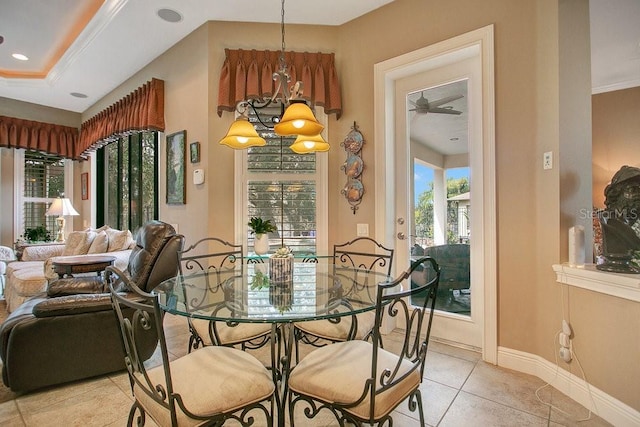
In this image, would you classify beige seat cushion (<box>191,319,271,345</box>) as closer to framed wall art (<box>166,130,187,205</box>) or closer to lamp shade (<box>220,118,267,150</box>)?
lamp shade (<box>220,118,267,150</box>)

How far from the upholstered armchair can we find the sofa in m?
1.27

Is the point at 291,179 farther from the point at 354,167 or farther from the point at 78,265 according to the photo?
the point at 78,265

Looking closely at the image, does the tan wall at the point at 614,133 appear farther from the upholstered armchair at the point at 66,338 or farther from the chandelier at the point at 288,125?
the upholstered armchair at the point at 66,338

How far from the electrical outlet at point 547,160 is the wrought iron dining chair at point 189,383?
2.09 m

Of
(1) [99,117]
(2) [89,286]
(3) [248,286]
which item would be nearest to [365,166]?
(3) [248,286]

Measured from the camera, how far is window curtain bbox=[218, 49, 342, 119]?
300cm

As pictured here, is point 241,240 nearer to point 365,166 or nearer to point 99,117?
→ point 365,166

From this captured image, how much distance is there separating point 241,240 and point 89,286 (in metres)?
→ 1.27

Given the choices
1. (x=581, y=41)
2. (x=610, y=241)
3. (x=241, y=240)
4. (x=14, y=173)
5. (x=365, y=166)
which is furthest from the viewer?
(x=14, y=173)

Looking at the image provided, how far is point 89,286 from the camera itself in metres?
2.45

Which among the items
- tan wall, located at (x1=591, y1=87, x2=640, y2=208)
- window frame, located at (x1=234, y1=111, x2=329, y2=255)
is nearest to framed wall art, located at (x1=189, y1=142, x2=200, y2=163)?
window frame, located at (x1=234, y1=111, x2=329, y2=255)

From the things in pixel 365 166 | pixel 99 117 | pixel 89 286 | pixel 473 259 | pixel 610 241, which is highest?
pixel 99 117

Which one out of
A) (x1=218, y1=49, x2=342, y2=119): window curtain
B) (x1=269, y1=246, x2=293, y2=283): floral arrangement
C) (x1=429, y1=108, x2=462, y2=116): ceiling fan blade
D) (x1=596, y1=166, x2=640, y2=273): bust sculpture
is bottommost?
(x1=269, y1=246, x2=293, y2=283): floral arrangement

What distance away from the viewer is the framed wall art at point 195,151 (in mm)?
3287
